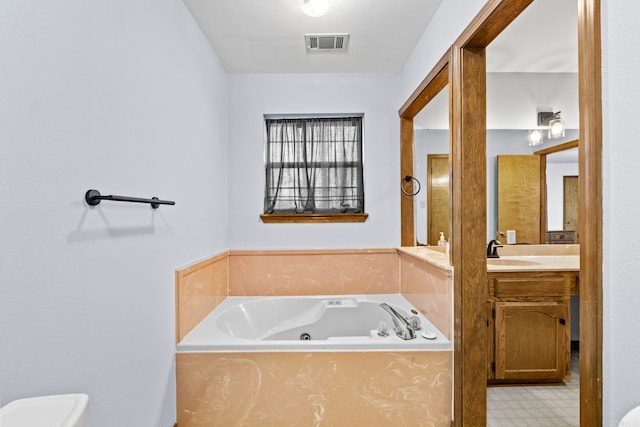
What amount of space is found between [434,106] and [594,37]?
235 centimetres

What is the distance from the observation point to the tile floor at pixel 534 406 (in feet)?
6.51

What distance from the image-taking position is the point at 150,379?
144 cm

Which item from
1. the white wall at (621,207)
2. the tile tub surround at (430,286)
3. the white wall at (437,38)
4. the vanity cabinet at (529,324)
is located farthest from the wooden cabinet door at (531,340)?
the white wall at (437,38)

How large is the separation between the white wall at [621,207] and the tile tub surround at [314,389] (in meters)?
1.03

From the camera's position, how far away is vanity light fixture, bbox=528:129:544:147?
10.2 ft

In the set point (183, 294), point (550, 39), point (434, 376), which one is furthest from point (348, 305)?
point (550, 39)

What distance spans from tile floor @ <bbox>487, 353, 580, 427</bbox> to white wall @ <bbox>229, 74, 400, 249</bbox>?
1344 millimetres

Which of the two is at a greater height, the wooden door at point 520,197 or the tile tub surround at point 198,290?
the wooden door at point 520,197

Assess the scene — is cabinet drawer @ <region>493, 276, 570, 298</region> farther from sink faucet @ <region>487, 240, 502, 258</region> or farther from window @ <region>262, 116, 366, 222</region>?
window @ <region>262, 116, 366, 222</region>

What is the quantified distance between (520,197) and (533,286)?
1249 mm

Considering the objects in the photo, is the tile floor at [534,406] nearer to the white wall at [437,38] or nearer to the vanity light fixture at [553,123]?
the vanity light fixture at [553,123]

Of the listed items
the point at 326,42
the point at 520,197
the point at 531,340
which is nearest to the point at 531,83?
the point at 520,197

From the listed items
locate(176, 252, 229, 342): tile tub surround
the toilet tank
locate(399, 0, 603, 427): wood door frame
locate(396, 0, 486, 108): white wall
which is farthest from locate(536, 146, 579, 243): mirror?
the toilet tank

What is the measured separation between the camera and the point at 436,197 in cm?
346
